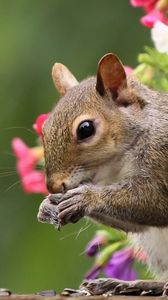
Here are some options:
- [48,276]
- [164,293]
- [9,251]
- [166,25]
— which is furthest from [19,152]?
[9,251]

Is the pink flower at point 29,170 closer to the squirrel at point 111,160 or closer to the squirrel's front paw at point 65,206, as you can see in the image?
the squirrel at point 111,160

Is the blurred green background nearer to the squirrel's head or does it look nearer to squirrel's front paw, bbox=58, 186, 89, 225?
the squirrel's head

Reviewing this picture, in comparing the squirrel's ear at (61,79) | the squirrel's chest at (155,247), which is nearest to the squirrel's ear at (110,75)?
the squirrel's ear at (61,79)

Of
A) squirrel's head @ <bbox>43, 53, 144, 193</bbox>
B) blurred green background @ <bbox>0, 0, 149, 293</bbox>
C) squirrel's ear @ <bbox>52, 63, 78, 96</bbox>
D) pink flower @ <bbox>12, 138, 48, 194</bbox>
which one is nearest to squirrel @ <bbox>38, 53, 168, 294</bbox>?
squirrel's head @ <bbox>43, 53, 144, 193</bbox>

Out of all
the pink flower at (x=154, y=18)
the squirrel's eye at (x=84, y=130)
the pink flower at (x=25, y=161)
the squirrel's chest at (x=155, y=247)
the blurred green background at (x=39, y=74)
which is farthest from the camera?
the blurred green background at (x=39, y=74)

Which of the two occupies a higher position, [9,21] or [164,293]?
[9,21]

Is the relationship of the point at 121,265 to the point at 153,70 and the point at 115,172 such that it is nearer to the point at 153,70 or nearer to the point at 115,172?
the point at 115,172

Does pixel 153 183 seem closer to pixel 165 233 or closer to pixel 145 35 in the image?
pixel 165 233
